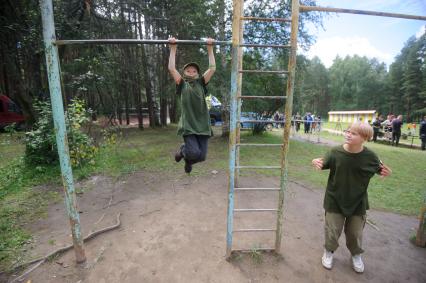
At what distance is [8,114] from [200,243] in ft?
50.7

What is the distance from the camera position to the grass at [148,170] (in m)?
3.99

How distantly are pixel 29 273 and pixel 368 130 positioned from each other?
3.66 meters

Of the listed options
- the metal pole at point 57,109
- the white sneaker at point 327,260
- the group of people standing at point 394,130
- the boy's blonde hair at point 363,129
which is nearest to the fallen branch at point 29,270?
the metal pole at point 57,109

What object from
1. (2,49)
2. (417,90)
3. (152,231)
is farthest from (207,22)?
(417,90)

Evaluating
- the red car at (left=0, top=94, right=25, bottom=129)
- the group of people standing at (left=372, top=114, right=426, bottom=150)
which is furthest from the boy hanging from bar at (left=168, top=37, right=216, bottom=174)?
the red car at (left=0, top=94, right=25, bottom=129)

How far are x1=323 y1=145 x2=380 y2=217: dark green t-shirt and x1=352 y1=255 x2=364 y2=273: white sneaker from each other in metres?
0.60

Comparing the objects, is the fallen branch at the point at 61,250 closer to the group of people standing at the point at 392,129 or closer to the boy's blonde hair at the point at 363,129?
the boy's blonde hair at the point at 363,129

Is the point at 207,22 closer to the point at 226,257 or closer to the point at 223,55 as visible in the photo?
the point at 223,55

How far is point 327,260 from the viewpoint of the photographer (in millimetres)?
2836

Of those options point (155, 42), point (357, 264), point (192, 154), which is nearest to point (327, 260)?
point (357, 264)

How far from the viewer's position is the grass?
3.99m

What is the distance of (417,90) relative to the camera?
37.2 metres

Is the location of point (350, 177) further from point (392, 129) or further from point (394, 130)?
point (392, 129)

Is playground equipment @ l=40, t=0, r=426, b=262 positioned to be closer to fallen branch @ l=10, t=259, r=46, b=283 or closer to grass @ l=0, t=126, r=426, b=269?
fallen branch @ l=10, t=259, r=46, b=283
